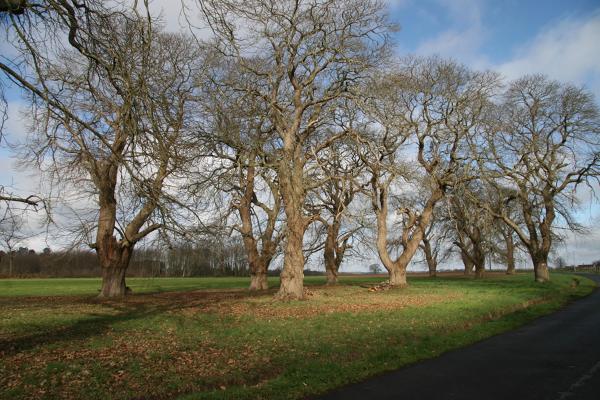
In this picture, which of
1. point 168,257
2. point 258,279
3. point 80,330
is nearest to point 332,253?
point 258,279

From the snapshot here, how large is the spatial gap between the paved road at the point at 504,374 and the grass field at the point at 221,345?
511 mm

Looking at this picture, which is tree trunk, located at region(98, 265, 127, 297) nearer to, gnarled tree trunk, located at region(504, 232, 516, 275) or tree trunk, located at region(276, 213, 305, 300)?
tree trunk, located at region(276, 213, 305, 300)

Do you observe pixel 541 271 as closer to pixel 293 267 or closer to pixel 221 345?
pixel 293 267

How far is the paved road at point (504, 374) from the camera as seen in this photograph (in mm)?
6047

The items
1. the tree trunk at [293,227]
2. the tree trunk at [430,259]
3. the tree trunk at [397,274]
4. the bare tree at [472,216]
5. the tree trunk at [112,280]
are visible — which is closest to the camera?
the tree trunk at [293,227]

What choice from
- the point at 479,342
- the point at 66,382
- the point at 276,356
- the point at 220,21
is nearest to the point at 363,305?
the point at 479,342

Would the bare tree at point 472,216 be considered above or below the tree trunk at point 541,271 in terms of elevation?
above

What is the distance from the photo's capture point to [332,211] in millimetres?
32219

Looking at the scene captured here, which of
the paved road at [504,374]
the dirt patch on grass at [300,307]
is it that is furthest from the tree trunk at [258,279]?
the paved road at [504,374]

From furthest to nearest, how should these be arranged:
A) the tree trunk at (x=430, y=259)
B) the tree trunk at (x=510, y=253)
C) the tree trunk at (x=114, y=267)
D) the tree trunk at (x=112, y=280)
Answer: 1. the tree trunk at (x=430, y=259)
2. the tree trunk at (x=510, y=253)
3. the tree trunk at (x=112, y=280)
4. the tree trunk at (x=114, y=267)

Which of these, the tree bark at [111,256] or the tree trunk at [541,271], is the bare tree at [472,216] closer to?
the tree trunk at [541,271]

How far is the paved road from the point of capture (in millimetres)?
6047

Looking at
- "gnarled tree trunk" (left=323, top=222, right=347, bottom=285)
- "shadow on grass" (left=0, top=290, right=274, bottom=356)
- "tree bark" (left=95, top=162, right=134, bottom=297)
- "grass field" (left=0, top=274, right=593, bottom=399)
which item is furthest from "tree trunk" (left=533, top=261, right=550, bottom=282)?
"tree bark" (left=95, top=162, right=134, bottom=297)

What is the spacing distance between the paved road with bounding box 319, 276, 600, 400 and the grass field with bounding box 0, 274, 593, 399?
511 millimetres
